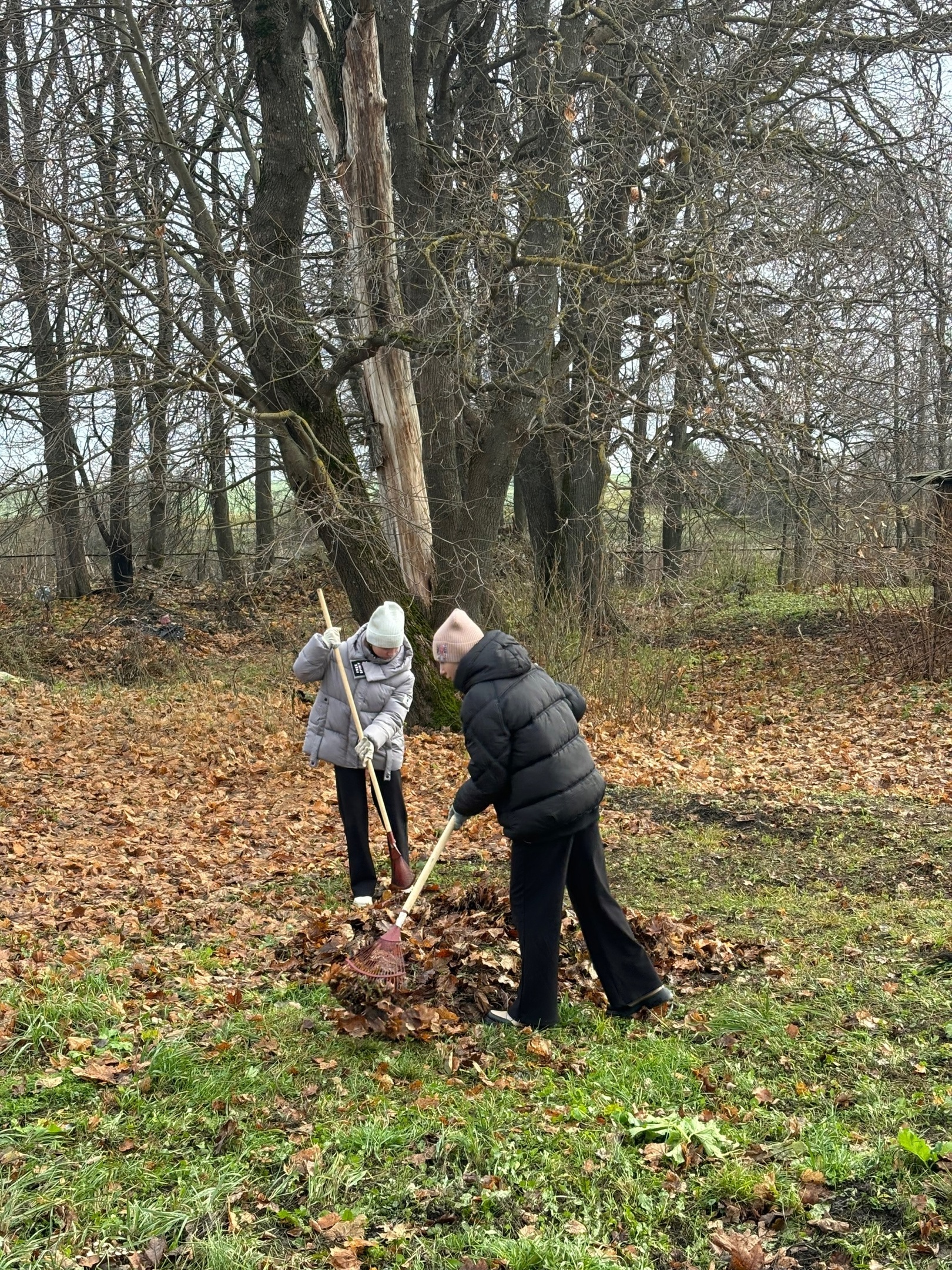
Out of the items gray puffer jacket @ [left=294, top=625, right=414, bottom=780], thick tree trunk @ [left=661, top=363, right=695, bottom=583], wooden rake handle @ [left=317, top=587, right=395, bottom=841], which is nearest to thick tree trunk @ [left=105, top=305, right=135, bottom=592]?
gray puffer jacket @ [left=294, top=625, right=414, bottom=780]

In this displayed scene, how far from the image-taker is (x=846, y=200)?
486 inches

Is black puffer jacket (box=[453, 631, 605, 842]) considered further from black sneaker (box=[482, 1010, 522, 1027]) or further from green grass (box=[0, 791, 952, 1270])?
green grass (box=[0, 791, 952, 1270])

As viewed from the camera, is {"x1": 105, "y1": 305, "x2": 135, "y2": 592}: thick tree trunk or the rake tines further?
{"x1": 105, "y1": 305, "x2": 135, "y2": 592}: thick tree trunk

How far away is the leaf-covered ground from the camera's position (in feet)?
11.6

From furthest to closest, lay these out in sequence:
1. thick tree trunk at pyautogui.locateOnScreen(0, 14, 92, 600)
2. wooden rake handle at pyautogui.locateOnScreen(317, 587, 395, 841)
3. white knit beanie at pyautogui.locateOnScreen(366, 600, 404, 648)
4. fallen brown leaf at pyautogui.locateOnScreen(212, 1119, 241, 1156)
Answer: thick tree trunk at pyautogui.locateOnScreen(0, 14, 92, 600)
wooden rake handle at pyautogui.locateOnScreen(317, 587, 395, 841)
white knit beanie at pyautogui.locateOnScreen(366, 600, 404, 648)
fallen brown leaf at pyautogui.locateOnScreen(212, 1119, 241, 1156)

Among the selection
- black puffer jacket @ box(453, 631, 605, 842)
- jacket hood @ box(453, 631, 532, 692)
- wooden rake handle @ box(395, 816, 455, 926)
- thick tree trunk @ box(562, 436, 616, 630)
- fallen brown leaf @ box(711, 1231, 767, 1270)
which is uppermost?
thick tree trunk @ box(562, 436, 616, 630)

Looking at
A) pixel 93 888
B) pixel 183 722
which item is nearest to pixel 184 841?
pixel 93 888

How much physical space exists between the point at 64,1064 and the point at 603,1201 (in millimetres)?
2154

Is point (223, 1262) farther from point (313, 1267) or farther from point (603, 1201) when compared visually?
point (603, 1201)

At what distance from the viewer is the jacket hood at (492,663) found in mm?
4730

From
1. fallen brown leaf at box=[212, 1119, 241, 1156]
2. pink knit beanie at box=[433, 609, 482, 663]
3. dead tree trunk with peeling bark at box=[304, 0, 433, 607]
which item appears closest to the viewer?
fallen brown leaf at box=[212, 1119, 241, 1156]

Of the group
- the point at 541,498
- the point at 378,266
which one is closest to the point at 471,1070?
the point at 378,266

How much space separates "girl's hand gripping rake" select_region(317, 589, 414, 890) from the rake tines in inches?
55.4

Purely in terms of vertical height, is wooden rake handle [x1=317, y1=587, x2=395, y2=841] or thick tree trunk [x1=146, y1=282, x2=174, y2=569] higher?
thick tree trunk [x1=146, y1=282, x2=174, y2=569]
